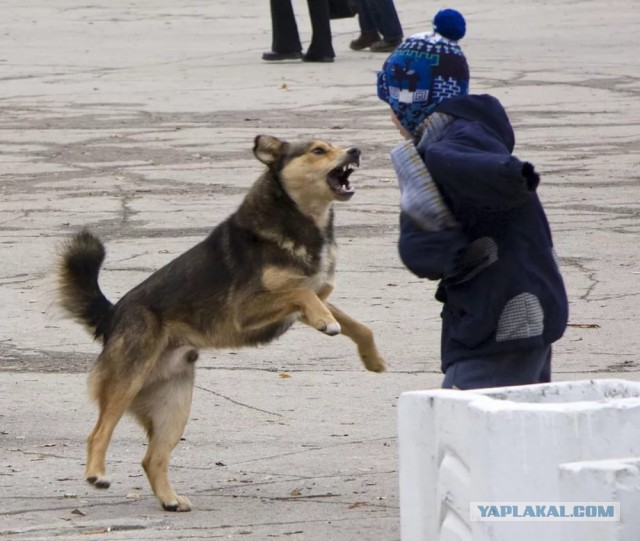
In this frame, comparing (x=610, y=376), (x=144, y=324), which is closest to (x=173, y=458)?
(x=144, y=324)

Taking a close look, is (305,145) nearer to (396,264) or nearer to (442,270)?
(442,270)

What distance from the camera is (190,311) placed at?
5562mm

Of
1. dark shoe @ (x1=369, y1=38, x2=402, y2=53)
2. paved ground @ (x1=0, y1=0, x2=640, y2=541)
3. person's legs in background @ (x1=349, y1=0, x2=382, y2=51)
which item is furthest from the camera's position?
dark shoe @ (x1=369, y1=38, x2=402, y2=53)

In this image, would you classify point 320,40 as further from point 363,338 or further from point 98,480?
point 98,480

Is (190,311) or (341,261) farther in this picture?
(341,261)

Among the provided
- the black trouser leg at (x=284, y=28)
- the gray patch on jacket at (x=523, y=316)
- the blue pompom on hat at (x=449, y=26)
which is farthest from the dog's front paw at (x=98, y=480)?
the black trouser leg at (x=284, y=28)

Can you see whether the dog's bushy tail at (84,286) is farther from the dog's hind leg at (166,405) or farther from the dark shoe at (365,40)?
the dark shoe at (365,40)

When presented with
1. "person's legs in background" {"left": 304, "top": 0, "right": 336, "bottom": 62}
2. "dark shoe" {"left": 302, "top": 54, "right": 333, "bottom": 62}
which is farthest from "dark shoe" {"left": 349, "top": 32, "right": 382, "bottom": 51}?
"dark shoe" {"left": 302, "top": 54, "right": 333, "bottom": 62}

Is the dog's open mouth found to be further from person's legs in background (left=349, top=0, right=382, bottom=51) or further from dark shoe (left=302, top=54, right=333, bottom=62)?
person's legs in background (left=349, top=0, right=382, bottom=51)

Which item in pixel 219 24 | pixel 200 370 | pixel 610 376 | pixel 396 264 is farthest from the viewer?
pixel 219 24

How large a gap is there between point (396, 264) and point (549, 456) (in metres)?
5.70

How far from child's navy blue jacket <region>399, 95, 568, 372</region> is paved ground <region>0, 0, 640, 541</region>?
855 millimetres

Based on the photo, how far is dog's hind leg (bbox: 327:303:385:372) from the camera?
5.66 m

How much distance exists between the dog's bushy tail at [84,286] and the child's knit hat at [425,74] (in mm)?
1798
